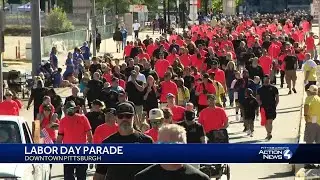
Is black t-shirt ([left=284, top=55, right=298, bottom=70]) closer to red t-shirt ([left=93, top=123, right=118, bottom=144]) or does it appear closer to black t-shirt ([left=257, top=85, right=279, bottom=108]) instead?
black t-shirt ([left=257, top=85, right=279, bottom=108])

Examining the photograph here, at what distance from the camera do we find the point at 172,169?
6.60m

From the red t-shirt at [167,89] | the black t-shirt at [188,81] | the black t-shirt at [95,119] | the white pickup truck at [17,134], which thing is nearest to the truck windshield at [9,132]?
the white pickup truck at [17,134]

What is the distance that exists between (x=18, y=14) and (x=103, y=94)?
57.9 m

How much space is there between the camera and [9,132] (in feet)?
38.6

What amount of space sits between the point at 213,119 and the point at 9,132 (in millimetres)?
4596

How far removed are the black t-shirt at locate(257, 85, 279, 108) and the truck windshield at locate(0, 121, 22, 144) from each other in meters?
9.00

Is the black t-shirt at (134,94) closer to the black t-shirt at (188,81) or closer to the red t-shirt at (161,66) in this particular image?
the black t-shirt at (188,81)

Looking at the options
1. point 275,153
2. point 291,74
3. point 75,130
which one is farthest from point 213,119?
point 291,74

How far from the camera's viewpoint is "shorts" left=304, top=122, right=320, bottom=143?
54.4 ft

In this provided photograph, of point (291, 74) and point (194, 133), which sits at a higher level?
point (194, 133)

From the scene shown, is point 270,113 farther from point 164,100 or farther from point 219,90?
point 164,100

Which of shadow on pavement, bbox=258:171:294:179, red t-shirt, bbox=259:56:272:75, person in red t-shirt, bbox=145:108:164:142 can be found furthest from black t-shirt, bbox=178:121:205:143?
red t-shirt, bbox=259:56:272:75

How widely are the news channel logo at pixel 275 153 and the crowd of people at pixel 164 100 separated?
540mm

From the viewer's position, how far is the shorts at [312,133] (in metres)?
16.6
